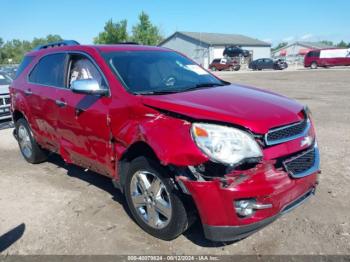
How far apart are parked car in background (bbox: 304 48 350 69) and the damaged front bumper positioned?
4020 centimetres

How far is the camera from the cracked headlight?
288 centimetres

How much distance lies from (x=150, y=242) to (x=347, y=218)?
2061 mm

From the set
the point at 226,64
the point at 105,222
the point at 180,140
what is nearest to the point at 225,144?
the point at 180,140

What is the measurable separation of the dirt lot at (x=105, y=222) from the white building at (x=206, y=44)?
56.0 metres

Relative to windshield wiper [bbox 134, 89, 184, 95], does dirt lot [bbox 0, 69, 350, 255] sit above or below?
below

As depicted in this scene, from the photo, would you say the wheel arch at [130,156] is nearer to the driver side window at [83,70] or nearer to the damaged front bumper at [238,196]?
the damaged front bumper at [238,196]

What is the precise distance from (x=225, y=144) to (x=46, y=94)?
9.87 feet

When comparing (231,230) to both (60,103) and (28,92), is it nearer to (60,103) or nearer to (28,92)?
(60,103)

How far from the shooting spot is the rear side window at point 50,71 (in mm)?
4828

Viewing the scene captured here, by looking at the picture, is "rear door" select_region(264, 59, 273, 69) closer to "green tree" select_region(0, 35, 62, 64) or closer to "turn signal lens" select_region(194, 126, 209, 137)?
"turn signal lens" select_region(194, 126, 209, 137)

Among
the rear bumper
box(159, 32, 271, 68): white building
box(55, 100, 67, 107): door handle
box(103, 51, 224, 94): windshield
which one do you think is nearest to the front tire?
the rear bumper

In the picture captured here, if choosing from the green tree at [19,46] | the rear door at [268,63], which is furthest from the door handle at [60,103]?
the green tree at [19,46]

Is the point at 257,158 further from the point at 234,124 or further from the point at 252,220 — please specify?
the point at 252,220

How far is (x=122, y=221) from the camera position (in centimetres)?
394
